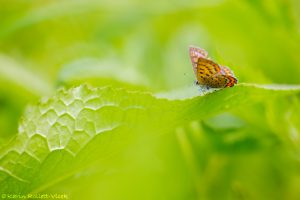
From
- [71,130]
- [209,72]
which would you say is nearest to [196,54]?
[209,72]

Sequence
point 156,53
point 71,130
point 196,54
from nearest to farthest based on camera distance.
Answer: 1. point 71,130
2. point 196,54
3. point 156,53

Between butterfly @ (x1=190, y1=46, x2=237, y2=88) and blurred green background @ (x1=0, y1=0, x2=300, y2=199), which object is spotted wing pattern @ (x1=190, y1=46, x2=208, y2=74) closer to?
butterfly @ (x1=190, y1=46, x2=237, y2=88)

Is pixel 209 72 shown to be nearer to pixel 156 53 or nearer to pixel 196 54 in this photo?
pixel 196 54

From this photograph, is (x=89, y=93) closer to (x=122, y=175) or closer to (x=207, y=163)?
(x=122, y=175)

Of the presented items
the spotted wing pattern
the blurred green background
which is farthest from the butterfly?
the blurred green background

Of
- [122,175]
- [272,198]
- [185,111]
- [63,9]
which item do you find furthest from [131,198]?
[63,9]

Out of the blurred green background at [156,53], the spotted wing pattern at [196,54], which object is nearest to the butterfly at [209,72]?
the spotted wing pattern at [196,54]
